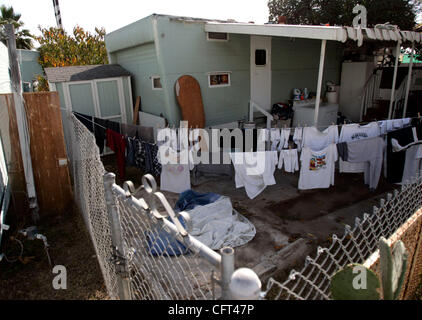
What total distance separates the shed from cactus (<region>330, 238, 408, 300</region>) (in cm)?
934

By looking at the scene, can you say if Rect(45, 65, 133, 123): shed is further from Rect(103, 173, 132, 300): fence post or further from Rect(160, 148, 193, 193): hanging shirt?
Rect(103, 173, 132, 300): fence post

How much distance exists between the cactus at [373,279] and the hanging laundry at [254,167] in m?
4.10

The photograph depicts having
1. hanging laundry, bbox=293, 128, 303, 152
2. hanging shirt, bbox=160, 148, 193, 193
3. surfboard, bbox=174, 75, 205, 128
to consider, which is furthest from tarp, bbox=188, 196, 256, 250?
surfboard, bbox=174, 75, 205, 128

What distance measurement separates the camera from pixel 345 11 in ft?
45.1

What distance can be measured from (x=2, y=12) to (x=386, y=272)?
118ft

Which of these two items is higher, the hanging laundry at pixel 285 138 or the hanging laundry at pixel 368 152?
the hanging laundry at pixel 285 138

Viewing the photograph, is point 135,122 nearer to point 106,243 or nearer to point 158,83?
point 158,83

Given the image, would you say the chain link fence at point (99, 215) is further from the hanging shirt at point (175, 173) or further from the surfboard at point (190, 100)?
the surfboard at point (190, 100)

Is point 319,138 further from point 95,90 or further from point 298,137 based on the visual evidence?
point 95,90

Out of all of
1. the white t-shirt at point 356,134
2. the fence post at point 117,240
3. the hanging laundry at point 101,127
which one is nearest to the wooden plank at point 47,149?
the hanging laundry at point 101,127

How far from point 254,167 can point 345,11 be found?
1187cm

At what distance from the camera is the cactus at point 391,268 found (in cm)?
164

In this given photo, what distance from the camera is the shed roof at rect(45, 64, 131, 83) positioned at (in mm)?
9259

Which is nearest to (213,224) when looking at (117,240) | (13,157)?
(117,240)
